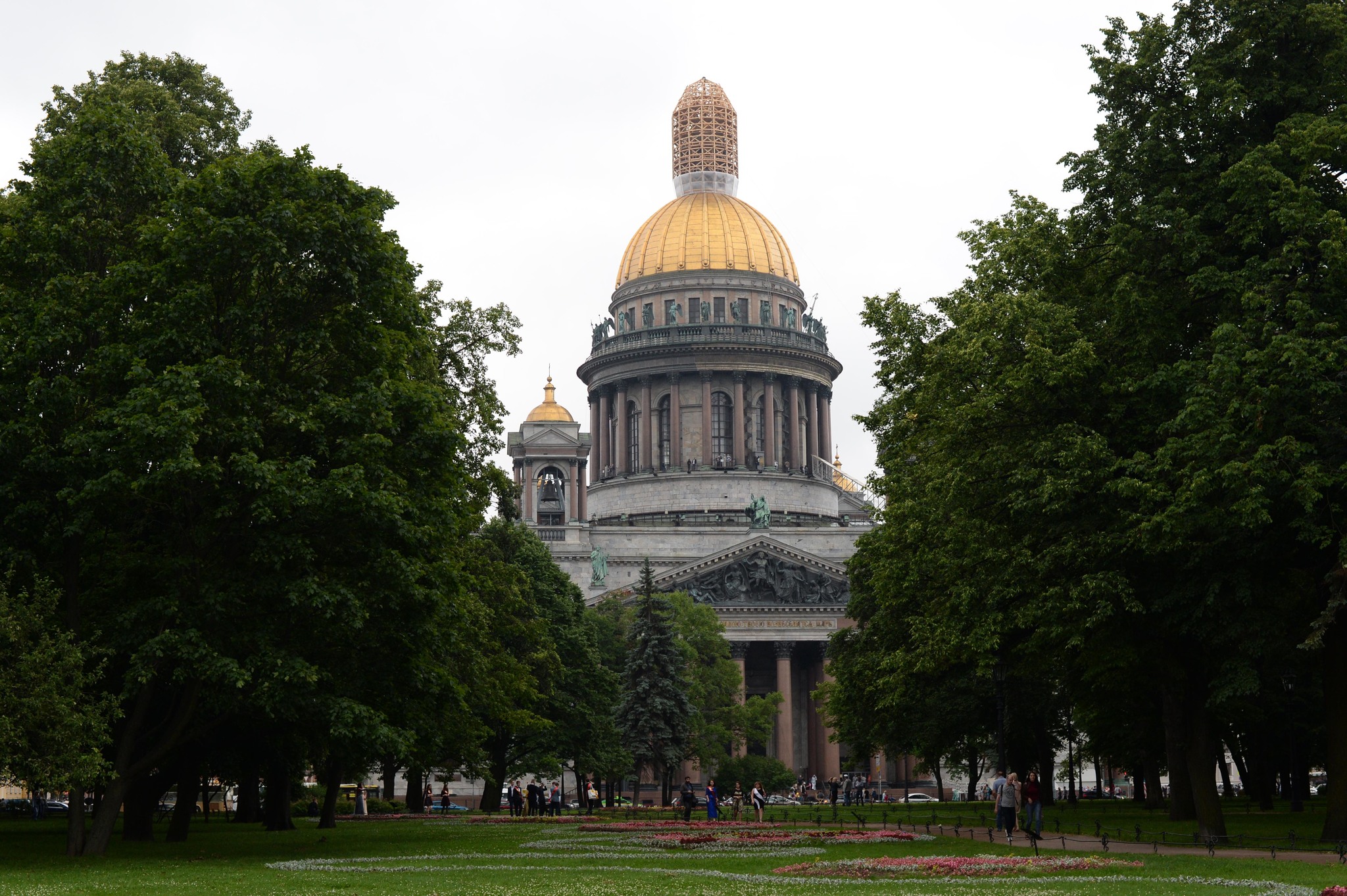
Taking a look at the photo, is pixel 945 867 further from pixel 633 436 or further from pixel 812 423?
pixel 812 423

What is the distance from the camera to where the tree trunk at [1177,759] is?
34031 millimetres

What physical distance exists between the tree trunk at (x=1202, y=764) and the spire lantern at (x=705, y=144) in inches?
3801

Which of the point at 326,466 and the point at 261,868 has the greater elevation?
the point at 326,466

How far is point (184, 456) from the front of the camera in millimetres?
25953

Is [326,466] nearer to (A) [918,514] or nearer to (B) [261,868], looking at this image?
(B) [261,868]

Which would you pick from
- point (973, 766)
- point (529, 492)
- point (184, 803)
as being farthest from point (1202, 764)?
point (529, 492)

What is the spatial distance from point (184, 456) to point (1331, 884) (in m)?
17.9

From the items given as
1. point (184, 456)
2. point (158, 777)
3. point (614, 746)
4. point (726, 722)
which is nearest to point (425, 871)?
point (184, 456)

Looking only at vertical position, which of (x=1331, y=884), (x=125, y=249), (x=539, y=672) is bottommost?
(x=1331, y=884)

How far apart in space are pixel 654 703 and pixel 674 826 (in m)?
22.9

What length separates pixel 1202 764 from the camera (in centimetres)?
3142

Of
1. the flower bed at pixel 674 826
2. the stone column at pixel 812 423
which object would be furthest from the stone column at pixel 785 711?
the flower bed at pixel 674 826

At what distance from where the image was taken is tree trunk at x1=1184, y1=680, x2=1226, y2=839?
30312 millimetres

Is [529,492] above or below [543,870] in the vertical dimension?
above
